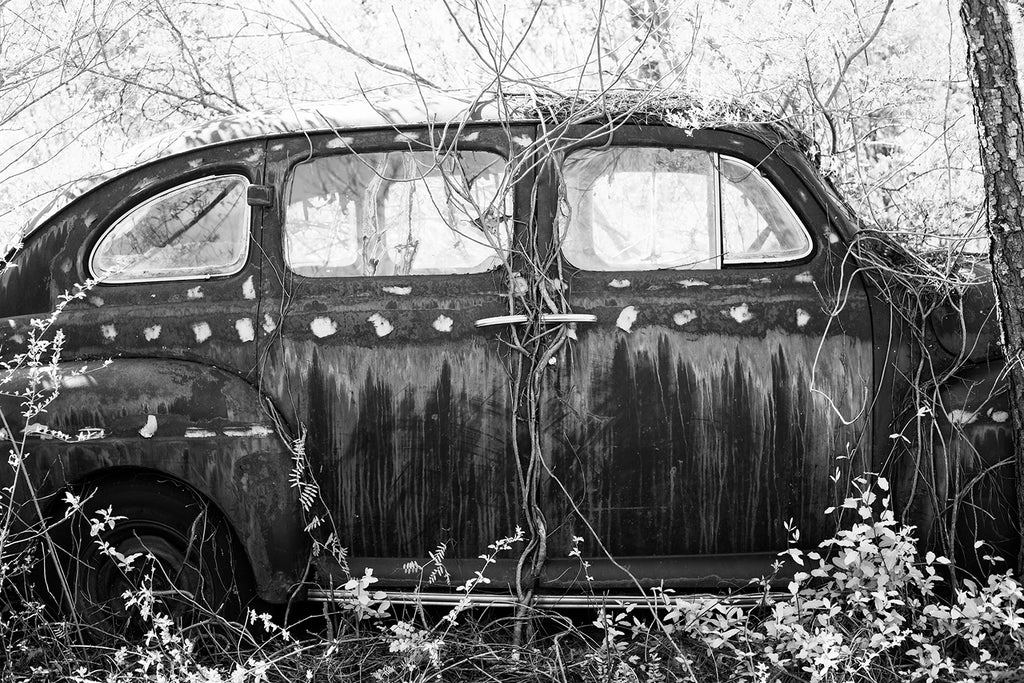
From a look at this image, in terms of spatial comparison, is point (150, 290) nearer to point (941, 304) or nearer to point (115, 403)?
point (115, 403)

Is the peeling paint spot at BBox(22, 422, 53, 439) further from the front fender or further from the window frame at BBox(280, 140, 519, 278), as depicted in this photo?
the window frame at BBox(280, 140, 519, 278)

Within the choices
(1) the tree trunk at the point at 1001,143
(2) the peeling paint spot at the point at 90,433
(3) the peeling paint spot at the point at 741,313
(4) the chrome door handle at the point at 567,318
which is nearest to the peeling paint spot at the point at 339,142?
(4) the chrome door handle at the point at 567,318

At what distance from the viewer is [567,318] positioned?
9.42 feet

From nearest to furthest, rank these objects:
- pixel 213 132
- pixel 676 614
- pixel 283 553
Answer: pixel 676 614 → pixel 283 553 → pixel 213 132

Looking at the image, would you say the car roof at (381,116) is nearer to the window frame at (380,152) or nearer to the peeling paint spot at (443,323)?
the window frame at (380,152)

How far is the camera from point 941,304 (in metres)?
2.87

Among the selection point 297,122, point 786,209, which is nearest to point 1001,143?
point 786,209

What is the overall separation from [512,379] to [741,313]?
0.78 m

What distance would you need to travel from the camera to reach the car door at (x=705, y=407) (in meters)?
2.88

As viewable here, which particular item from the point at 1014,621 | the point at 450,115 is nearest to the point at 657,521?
the point at 1014,621

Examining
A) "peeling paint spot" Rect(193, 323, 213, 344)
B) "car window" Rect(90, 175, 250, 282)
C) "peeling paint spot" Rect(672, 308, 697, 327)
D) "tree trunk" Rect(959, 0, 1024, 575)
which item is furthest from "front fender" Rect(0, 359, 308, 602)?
"tree trunk" Rect(959, 0, 1024, 575)

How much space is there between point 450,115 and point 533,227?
0.50 meters

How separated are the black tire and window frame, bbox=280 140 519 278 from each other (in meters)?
0.87

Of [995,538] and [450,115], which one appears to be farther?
[450,115]
